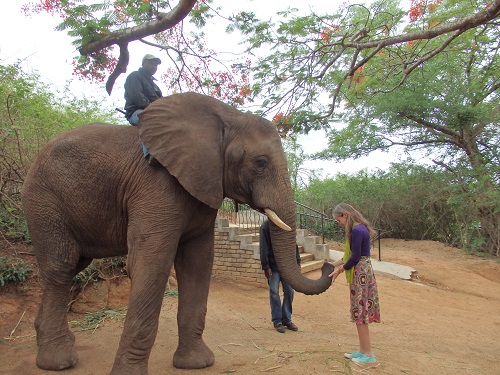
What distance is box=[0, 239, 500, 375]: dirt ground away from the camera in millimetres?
4238

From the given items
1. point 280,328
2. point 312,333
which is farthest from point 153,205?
point 312,333

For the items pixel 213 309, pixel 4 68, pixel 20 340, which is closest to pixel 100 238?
pixel 20 340

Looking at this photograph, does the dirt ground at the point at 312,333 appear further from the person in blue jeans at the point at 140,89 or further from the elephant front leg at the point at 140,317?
the person in blue jeans at the point at 140,89

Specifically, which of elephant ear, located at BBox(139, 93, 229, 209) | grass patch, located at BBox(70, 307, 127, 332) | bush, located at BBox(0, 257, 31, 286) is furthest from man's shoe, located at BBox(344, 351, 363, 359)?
bush, located at BBox(0, 257, 31, 286)

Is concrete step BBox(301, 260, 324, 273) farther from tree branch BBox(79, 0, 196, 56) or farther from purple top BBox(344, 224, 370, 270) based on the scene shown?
tree branch BBox(79, 0, 196, 56)

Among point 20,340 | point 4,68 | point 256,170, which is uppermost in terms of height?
point 4,68

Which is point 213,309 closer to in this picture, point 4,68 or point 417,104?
point 4,68

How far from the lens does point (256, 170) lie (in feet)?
12.0

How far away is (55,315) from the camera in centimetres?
414

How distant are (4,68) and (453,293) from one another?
1112 centimetres

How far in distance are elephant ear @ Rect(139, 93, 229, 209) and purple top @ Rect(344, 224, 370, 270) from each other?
1.66 metres

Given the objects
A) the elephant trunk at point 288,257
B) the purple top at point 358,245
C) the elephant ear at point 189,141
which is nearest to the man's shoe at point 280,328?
the purple top at point 358,245

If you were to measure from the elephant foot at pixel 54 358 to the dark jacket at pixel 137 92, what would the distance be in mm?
2532

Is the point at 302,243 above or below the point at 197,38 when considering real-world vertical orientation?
below
